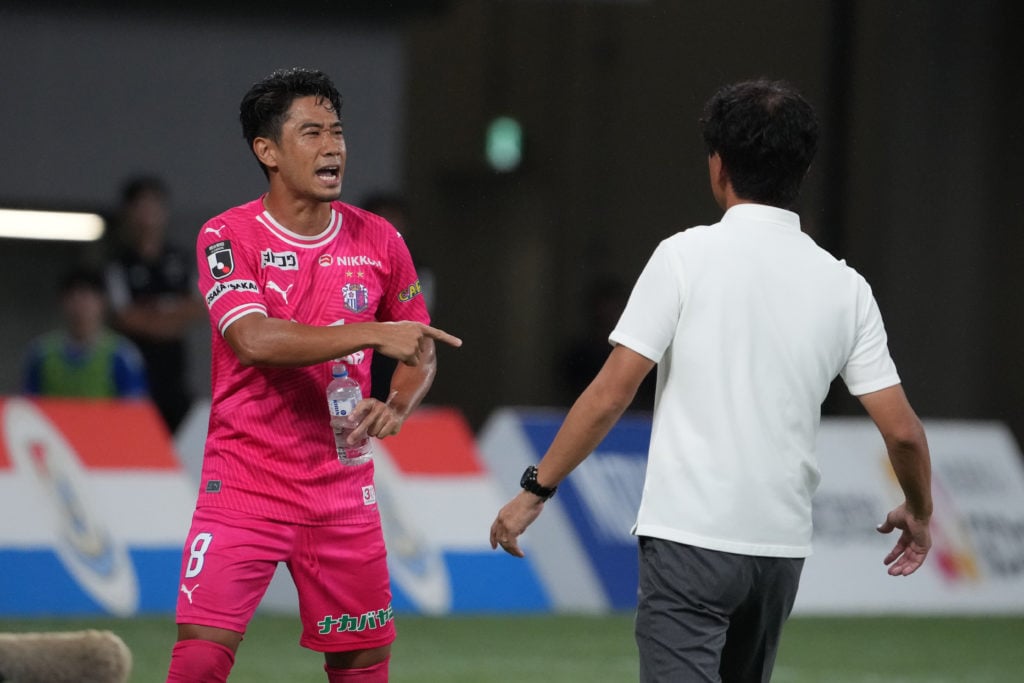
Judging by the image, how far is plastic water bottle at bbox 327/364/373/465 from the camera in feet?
14.6

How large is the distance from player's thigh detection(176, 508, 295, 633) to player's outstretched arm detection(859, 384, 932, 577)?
1596 mm

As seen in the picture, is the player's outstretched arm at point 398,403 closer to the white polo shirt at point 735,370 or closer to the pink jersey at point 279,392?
the pink jersey at point 279,392

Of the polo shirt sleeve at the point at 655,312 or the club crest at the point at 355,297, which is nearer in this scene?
the polo shirt sleeve at the point at 655,312

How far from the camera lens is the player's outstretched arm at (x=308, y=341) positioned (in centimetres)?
418

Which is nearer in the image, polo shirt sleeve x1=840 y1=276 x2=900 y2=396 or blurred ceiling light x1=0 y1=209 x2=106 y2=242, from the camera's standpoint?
polo shirt sleeve x1=840 y1=276 x2=900 y2=396

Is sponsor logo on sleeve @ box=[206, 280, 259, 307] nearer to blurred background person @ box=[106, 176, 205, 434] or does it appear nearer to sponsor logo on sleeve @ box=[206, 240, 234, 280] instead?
sponsor logo on sleeve @ box=[206, 240, 234, 280]

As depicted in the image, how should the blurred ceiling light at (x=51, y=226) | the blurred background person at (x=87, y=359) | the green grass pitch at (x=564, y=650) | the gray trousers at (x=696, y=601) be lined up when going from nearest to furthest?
the gray trousers at (x=696, y=601), the green grass pitch at (x=564, y=650), the blurred background person at (x=87, y=359), the blurred ceiling light at (x=51, y=226)

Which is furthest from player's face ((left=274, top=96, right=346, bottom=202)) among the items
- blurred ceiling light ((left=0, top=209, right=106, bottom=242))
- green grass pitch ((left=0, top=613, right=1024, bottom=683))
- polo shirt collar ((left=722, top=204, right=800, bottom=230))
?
blurred ceiling light ((left=0, top=209, right=106, bottom=242))

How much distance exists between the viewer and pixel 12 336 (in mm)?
14289

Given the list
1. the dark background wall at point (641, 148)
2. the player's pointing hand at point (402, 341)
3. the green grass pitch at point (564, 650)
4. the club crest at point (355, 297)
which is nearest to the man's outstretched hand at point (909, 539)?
the player's pointing hand at point (402, 341)

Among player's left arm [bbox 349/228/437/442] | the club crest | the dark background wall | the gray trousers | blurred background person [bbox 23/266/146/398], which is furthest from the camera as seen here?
the dark background wall

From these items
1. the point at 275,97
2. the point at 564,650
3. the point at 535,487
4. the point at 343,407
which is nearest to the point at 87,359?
the point at 564,650

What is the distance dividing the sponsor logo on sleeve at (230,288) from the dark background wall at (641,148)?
10.7 m

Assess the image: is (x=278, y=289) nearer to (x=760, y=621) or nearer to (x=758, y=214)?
(x=758, y=214)
